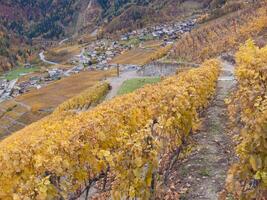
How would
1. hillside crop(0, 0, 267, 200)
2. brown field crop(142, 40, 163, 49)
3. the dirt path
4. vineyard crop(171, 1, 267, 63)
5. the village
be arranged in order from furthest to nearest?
brown field crop(142, 40, 163, 49), the village, vineyard crop(171, 1, 267, 63), the dirt path, hillside crop(0, 0, 267, 200)

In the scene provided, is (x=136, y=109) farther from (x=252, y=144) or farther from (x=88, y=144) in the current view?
(x=252, y=144)

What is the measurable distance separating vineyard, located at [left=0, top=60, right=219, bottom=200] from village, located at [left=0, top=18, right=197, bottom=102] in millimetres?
113379

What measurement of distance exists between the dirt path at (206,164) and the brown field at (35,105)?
5661cm

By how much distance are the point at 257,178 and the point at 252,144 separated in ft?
2.23

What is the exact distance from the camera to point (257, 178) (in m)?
7.02

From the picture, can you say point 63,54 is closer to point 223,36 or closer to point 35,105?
point 35,105

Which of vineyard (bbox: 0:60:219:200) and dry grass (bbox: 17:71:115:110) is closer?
vineyard (bbox: 0:60:219:200)

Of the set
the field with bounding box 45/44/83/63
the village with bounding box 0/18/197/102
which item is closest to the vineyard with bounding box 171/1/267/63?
the village with bounding box 0/18/197/102

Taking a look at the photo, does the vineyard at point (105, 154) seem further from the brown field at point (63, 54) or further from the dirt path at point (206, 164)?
the brown field at point (63, 54)

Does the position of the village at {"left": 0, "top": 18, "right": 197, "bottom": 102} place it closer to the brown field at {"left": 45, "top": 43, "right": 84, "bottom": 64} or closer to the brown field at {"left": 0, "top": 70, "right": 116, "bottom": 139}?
the brown field at {"left": 45, "top": 43, "right": 84, "bottom": 64}

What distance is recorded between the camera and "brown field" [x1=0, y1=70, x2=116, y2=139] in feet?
255

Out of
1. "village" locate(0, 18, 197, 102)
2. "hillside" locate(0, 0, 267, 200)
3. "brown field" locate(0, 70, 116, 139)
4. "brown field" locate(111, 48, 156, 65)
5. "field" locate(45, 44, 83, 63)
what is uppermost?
"hillside" locate(0, 0, 267, 200)

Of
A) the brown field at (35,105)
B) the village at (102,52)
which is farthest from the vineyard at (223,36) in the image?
the village at (102,52)

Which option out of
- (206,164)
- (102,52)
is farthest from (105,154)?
(102,52)
